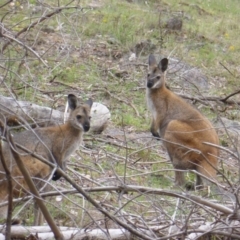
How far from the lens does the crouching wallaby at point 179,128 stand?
860 centimetres

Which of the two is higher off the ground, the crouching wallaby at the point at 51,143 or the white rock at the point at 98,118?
the crouching wallaby at the point at 51,143

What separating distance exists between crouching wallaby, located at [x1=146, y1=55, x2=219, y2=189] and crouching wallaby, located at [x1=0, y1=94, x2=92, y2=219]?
945mm

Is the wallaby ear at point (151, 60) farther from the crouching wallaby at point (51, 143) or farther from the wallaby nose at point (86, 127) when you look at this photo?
the wallaby nose at point (86, 127)

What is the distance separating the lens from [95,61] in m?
12.8

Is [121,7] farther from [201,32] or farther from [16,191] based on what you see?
[16,191]

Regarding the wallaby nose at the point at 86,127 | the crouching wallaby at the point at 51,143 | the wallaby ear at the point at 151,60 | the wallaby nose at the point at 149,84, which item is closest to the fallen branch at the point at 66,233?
the crouching wallaby at the point at 51,143

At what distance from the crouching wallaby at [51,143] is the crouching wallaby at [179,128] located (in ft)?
3.10

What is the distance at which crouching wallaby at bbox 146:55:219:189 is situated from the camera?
8602mm

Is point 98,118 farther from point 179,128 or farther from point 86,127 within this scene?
point 86,127

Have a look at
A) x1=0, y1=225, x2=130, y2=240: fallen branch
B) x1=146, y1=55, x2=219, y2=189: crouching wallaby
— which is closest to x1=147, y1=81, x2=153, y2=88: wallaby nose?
x1=146, y1=55, x2=219, y2=189: crouching wallaby

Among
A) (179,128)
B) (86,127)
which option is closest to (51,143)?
(86,127)

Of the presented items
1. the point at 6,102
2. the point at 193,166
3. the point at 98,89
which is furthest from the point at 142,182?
the point at 98,89

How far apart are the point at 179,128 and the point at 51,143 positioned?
1892 mm

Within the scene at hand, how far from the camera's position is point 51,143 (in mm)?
7609
